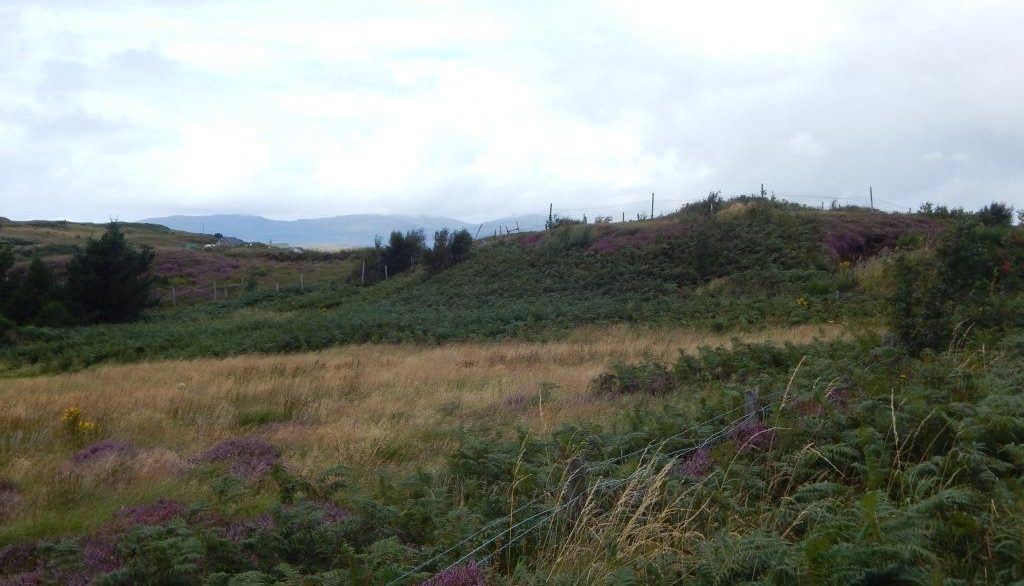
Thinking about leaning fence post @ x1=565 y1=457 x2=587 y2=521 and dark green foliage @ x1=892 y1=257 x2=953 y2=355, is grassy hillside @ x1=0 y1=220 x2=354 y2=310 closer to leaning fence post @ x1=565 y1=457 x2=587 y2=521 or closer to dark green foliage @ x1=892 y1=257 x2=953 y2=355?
dark green foliage @ x1=892 y1=257 x2=953 y2=355

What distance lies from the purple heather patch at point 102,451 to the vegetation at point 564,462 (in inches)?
2.2

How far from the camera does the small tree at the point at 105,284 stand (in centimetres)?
4009

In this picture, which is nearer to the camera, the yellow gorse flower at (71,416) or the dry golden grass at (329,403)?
the dry golden grass at (329,403)

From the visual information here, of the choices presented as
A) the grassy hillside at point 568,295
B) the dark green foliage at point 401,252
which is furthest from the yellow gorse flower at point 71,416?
the dark green foliage at point 401,252

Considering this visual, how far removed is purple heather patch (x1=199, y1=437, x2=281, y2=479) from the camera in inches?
326

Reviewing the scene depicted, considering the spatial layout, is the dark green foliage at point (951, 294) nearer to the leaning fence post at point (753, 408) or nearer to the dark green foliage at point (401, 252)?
the leaning fence post at point (753, 408)

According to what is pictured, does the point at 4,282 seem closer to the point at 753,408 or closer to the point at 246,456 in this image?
the point at 246,456

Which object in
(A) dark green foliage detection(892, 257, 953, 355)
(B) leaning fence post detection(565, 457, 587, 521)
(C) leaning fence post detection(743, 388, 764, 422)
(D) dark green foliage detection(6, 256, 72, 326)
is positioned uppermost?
(A) dark green foliage detection(892, 257, 953, 355)

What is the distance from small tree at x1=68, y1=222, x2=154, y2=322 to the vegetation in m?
23.5

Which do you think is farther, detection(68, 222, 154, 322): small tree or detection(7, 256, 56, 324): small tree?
detection(68, 222, 154, 322): small tree

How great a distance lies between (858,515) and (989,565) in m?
0.66

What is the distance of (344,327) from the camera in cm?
2630

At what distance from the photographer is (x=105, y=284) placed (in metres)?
40.5

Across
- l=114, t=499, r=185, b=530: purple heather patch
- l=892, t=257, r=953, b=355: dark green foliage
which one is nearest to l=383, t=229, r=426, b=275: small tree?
l=892, t=257, r=953, b=355: dark green foliage
